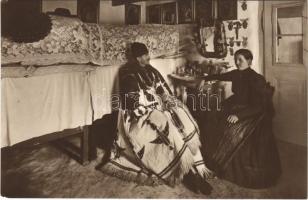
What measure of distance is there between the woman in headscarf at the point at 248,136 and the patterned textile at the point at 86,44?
549mm

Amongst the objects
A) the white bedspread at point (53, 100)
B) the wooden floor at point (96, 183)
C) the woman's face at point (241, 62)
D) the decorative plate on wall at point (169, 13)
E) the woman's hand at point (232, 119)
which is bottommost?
the wooden floor at point (96, 183)

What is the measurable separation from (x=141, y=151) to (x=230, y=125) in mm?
581

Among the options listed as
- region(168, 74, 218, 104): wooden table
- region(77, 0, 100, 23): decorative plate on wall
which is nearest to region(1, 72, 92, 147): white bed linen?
region(77, 0, 100, 23): decorative plate on wall

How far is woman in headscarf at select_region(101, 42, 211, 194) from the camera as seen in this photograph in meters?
1.80

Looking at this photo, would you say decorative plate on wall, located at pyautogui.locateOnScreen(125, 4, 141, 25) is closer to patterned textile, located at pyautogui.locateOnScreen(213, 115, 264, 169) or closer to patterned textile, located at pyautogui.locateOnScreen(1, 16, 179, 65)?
patterned textile, located at pyautogui.locateOnScreen(1, 16, 179, 65)

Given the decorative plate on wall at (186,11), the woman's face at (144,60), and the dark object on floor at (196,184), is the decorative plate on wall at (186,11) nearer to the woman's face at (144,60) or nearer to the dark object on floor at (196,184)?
the woman's face at (144,60)

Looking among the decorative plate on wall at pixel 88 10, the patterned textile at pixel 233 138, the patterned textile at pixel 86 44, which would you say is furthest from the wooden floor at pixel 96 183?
the decorative plate on wall at pixel 88 10

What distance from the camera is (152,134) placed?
1846 millimetres

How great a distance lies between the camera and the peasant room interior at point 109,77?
64.9 inches

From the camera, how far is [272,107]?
1843 millimetres

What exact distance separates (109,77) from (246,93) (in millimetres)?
899

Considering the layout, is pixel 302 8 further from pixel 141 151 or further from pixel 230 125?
pixel 141 151

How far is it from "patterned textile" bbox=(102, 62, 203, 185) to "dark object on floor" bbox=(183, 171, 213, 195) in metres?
0.04

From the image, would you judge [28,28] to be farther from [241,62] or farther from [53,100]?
[241,62]
